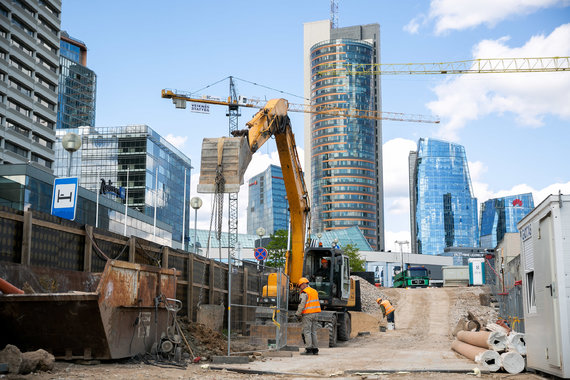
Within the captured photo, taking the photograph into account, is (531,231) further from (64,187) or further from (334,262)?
(64,187)

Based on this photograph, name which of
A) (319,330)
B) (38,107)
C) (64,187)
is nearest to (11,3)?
(38,107)

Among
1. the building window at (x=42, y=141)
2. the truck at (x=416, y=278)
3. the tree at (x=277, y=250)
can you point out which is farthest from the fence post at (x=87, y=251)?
the building window at (x=42, y=141)

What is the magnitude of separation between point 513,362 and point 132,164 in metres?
116

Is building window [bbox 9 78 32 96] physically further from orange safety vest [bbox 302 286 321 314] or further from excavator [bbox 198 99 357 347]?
orange safety vest [bbox 302 286 321 314]

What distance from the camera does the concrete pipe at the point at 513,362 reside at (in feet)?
39.8

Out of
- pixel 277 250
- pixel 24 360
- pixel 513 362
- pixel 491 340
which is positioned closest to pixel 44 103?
Answer: pixel 277 250

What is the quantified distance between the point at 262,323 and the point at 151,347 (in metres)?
7.47

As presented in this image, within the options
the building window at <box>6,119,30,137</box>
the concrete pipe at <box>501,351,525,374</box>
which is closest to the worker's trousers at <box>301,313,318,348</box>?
the concrete pipe at <box>501,351,525,374</box>

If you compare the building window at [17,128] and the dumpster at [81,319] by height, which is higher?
the building window at [17,128]

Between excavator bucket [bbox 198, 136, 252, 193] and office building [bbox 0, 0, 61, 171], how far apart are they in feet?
233

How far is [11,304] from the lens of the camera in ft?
34.0

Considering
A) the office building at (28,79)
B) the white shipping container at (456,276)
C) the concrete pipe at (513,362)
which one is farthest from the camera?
the office building at (28,79)

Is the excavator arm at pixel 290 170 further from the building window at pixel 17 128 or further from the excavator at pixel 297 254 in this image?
the building window at pixel 17 128

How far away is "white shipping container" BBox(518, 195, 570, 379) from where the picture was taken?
393 inches
